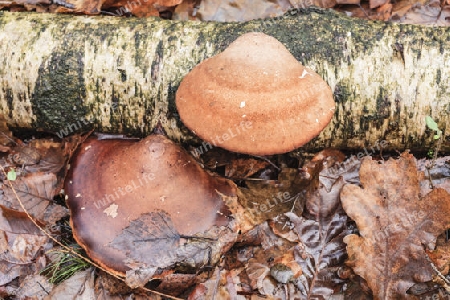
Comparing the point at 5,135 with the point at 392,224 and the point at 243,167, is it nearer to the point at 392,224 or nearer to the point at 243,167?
the point at 243,167

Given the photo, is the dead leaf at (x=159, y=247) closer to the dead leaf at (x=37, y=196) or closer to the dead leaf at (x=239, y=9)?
the dead leaf at (x=37, y=196)

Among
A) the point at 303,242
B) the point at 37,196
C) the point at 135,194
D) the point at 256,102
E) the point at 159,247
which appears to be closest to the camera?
the point at 256,102

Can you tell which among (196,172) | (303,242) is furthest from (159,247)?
(303,242)

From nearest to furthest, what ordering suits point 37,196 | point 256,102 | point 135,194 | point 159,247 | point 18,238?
1. point 256,102
2. point 159,247
3. point 135,194
4. point 18,238
5. point 37,196

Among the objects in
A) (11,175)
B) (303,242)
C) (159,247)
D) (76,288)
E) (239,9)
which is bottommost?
→ (76,288)

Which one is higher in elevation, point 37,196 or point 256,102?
point 256,102

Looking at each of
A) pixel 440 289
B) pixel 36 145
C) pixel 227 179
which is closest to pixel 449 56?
pixel 440 289

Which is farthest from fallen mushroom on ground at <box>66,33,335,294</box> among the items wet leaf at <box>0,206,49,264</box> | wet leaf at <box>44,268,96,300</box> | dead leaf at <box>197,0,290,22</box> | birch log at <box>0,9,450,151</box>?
dead leaf at <box>197,0,290,22</box>
